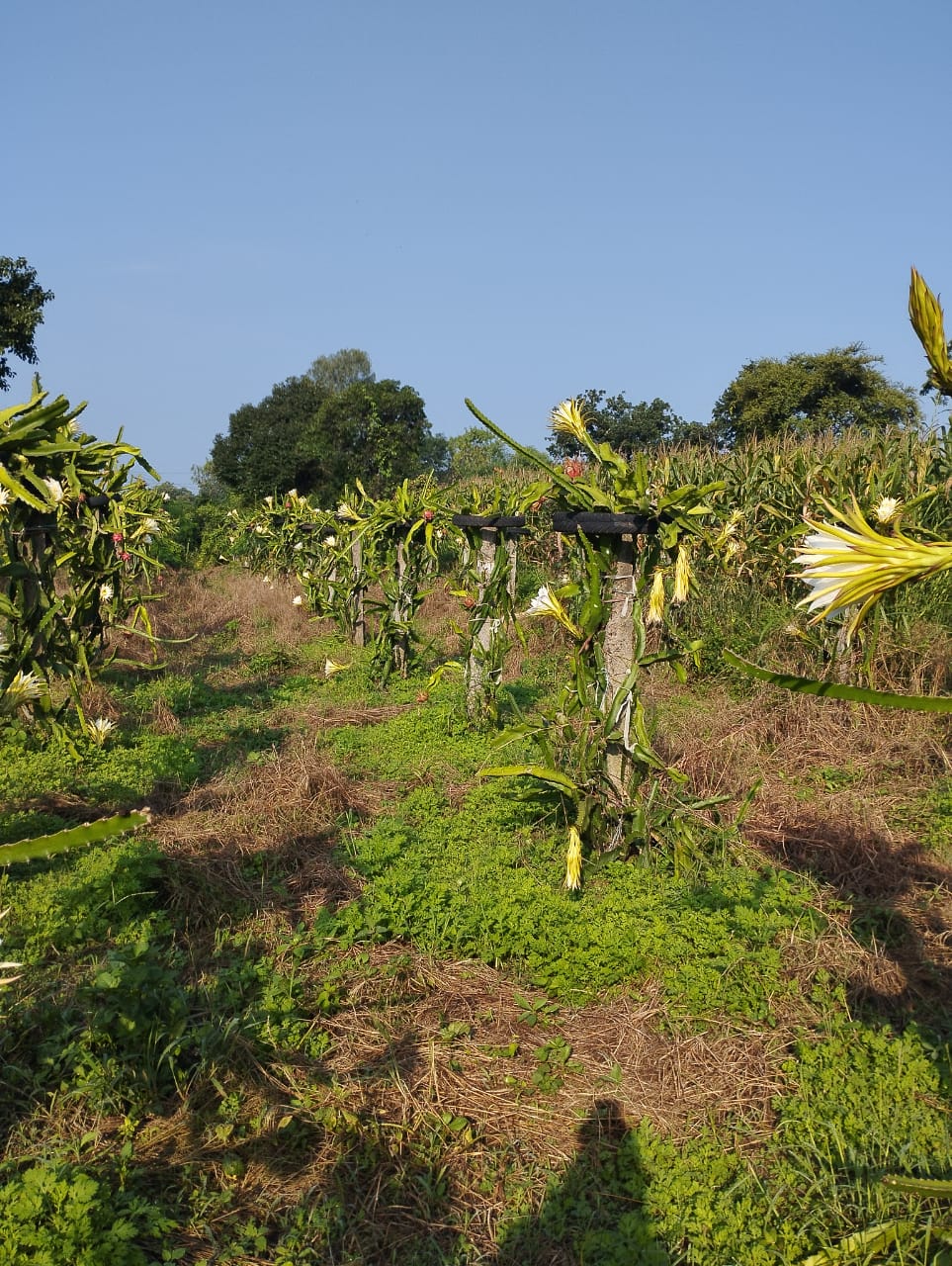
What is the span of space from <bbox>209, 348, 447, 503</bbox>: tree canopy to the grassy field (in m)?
16.0

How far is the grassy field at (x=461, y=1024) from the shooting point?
1.68 metres

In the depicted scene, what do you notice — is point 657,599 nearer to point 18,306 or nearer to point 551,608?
point 551,608

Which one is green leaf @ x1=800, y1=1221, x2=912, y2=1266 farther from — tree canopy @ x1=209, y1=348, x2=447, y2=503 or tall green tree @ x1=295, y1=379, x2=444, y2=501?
tall green tree @ x1=295, y1=379, x2=444, y2=501

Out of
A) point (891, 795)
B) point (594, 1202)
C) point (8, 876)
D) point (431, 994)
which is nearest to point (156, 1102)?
point (431, 994)

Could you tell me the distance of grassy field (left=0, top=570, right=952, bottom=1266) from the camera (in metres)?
1.68

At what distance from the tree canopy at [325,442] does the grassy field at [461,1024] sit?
16.0 metres

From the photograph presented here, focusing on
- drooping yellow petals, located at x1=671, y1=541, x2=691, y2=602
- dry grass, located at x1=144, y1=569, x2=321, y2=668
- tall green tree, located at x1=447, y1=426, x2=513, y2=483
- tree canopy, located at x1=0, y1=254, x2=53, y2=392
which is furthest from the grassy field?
tall green tree, located at x1=447, y1=426, x2=513, y2=483

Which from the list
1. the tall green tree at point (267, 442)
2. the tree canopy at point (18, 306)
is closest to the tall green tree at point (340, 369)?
the tall green tree at point (267, 442)

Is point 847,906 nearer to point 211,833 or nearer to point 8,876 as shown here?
point 211,833

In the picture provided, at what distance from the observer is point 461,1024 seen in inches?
89.2

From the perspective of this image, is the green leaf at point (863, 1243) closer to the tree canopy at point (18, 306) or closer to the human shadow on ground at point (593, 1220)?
the human shadow on ground at point (593, 1220)

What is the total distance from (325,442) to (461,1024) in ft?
65.7

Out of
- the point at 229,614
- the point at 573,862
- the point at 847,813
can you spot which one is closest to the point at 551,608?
the point at 573,862

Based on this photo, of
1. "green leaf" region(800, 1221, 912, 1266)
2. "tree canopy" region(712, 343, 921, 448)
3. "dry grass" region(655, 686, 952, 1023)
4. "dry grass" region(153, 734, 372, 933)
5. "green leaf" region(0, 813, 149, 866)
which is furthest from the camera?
"tree canopy" region(712, 343, 921, 448)
